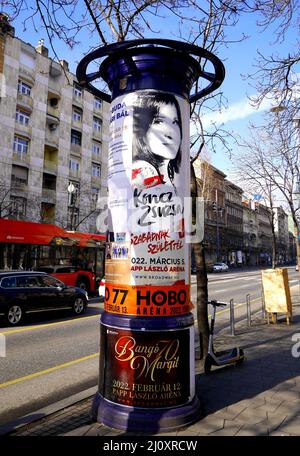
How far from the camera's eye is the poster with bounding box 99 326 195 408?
4031mm

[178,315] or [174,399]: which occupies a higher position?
[178,315]

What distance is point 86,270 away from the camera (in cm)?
1883

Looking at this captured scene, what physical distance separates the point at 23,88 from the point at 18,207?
11703 mm

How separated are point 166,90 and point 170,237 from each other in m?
1.74

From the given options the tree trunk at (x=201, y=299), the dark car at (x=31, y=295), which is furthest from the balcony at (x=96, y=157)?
the tree trunk at (x=201, y=299)

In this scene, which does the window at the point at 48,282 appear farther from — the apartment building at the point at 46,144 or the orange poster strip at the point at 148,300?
the apartment building at the point at 46,144

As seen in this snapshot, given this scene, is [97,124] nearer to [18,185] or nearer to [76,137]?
[76,137]

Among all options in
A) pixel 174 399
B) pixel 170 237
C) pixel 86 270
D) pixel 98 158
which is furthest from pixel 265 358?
pixel 98 158

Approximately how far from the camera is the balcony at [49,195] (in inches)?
1463

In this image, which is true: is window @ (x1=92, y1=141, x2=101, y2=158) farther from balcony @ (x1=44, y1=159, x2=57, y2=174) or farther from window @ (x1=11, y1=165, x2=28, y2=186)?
window @ (x1=11, y1=165, x2=28, y2=186)

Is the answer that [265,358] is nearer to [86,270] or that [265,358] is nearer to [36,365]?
[36,365]

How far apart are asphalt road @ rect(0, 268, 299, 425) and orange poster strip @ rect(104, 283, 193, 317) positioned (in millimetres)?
2123

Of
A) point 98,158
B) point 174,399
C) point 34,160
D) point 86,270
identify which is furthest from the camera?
point 98,158

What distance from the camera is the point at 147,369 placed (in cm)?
405
